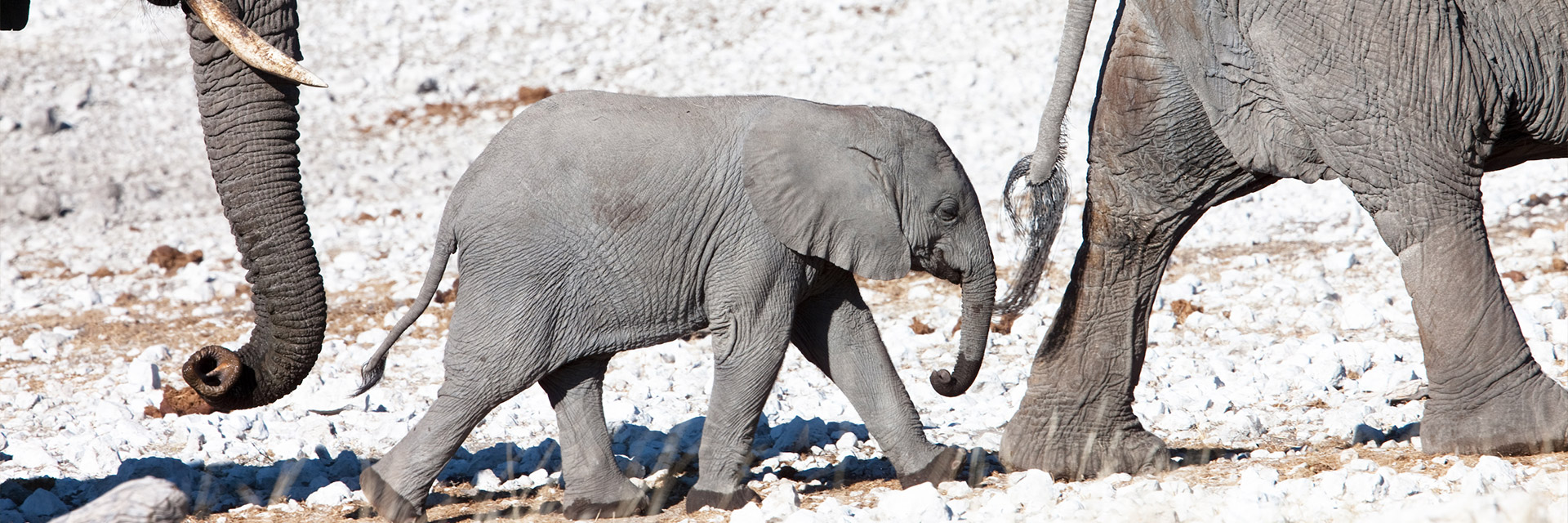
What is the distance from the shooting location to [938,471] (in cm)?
529

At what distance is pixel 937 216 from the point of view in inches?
207

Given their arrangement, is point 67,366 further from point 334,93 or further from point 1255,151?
point 334,93

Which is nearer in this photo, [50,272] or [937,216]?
[937,216]

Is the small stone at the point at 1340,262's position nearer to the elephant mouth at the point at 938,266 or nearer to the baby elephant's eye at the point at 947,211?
the elephant mouth at the point at 938,266

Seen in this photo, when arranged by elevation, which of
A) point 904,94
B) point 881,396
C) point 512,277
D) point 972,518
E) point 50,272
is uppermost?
point 904,94

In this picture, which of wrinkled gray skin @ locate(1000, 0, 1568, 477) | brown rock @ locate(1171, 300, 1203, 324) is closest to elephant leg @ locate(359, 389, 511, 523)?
wrinkled gray skin @ locate(1000, 0, 1568, 477)

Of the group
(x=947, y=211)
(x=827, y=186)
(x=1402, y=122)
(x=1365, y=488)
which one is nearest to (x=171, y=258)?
(x=827, y=186)

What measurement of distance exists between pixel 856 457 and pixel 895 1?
520 inches

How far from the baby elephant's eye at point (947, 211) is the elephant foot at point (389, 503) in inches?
79.0

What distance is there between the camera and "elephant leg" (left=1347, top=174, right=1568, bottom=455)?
15.6ft

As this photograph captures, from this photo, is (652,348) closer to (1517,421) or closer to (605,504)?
(605,504)

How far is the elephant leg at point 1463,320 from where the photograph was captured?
4746 mm

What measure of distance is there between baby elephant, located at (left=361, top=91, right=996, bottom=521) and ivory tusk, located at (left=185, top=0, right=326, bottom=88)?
71 centimetres

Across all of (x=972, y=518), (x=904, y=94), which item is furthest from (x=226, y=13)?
(x=904, y=94)
